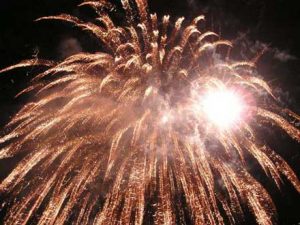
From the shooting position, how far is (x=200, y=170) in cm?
1539

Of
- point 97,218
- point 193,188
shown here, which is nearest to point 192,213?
point 193,188

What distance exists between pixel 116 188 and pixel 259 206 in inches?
178

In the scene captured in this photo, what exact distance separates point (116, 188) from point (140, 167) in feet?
3.34

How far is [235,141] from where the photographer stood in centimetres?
1528

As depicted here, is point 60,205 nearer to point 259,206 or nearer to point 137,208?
point 137,208

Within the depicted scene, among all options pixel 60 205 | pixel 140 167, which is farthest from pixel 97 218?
pixel 140 167

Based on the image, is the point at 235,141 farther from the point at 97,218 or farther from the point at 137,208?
the point at 97,218

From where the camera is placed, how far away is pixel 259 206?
15.8 m

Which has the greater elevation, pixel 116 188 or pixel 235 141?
pixel 235 141

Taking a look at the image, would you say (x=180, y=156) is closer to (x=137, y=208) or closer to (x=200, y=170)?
(x=200, y=170)

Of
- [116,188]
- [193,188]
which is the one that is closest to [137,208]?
[116,188]

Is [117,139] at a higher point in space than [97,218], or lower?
higher

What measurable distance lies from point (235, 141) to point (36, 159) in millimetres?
6010

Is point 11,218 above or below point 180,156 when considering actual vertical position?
below
